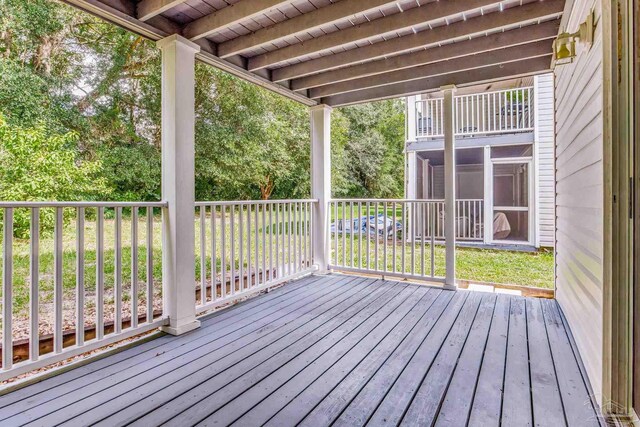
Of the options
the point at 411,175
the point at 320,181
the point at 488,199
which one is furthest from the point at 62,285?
the point at 488,199

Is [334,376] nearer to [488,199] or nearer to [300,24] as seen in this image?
[300,24]

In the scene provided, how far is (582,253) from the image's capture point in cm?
218

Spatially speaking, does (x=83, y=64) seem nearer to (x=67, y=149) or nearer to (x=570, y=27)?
(x=67, y=149)

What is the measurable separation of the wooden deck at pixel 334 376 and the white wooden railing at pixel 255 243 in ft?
1.42

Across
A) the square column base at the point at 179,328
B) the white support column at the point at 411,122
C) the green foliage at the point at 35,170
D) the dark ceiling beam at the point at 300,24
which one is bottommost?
the square column base at the point at 179,328

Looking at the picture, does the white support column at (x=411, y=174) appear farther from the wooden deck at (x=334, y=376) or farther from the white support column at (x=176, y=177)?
the white support column at (x=176, y=177)

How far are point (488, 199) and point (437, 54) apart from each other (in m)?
4.85

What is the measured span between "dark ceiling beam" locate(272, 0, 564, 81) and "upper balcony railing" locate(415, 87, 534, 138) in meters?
4.39

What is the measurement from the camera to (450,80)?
3.52 m

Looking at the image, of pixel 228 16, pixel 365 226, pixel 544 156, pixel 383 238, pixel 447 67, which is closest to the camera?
pixel 228 16

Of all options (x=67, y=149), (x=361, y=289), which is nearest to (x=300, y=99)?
(x=361, y=289)

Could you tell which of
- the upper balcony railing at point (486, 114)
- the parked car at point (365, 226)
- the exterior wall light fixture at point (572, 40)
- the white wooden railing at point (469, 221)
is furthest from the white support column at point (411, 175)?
the exterior wall light fixture at point (572, 40)

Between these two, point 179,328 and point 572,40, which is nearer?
Answer: point 572,40

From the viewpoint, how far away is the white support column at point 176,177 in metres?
2.48
